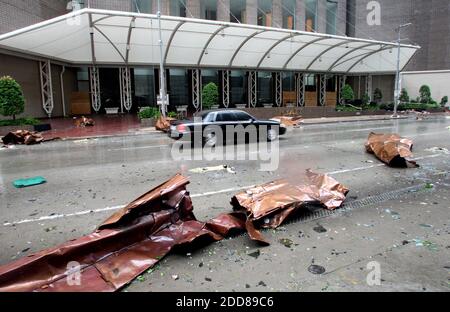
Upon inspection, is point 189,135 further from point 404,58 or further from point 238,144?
point 404,58

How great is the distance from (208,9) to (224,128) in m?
23.4

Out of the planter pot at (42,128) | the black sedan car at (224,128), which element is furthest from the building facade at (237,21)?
the black sedan car at (224,128)

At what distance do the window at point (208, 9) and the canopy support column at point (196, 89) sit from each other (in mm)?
5977

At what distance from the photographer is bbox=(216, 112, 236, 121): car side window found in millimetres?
13187

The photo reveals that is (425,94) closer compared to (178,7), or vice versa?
(178,7)

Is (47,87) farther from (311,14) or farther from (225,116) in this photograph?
(311,14)

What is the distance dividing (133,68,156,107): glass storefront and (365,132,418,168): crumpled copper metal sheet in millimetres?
23429

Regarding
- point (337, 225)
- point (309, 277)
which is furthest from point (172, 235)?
point (337, 225)

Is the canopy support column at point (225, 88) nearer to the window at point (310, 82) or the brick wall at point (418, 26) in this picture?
the window at point (310, 82)

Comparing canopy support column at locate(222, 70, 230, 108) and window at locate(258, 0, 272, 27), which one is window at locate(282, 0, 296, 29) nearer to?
window at locate(258, 0, 272, 27)

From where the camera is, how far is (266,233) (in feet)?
15.6

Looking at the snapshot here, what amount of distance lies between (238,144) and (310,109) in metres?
16.3

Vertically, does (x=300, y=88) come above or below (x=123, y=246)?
above

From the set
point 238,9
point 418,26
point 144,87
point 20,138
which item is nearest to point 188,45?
point 144,87
